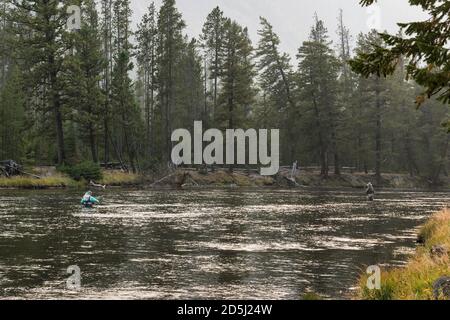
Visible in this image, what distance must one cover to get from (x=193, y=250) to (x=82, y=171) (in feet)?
128

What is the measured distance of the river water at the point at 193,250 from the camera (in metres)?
12.8

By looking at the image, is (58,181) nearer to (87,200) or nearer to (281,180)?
(87,200)

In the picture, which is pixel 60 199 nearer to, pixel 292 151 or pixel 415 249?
pixel 415 249

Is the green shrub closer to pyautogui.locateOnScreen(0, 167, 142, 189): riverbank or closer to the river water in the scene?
pyautogui.locateOnScreen(0, 167, 142, 189): riverbank

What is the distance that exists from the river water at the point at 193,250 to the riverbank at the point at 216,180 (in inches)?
804

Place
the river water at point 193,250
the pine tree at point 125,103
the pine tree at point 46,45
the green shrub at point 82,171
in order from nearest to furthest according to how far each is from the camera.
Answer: the river water at point 193,250 → the green shrub at point 82,171 → the pine tree at point 46,45 → the pine tree at point 125,103

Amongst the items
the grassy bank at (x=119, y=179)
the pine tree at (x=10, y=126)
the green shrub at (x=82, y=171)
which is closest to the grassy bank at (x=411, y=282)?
the green shrub at (x=82, y=171)

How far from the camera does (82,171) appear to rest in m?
54.8

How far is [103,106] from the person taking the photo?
63750 millimetres

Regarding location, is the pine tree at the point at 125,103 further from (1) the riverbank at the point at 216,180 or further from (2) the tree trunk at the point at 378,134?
(2) the tree trunk at the point at 378,134

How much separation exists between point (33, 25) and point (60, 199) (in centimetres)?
2551

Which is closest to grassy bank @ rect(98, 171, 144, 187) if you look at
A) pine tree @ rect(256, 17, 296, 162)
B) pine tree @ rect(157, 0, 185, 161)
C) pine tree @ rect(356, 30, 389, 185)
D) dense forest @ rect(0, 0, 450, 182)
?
dense forest @ rect(0, 0, 450, 182)

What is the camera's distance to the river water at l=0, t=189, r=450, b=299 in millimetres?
12836

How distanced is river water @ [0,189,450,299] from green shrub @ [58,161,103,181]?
74.6 feet
